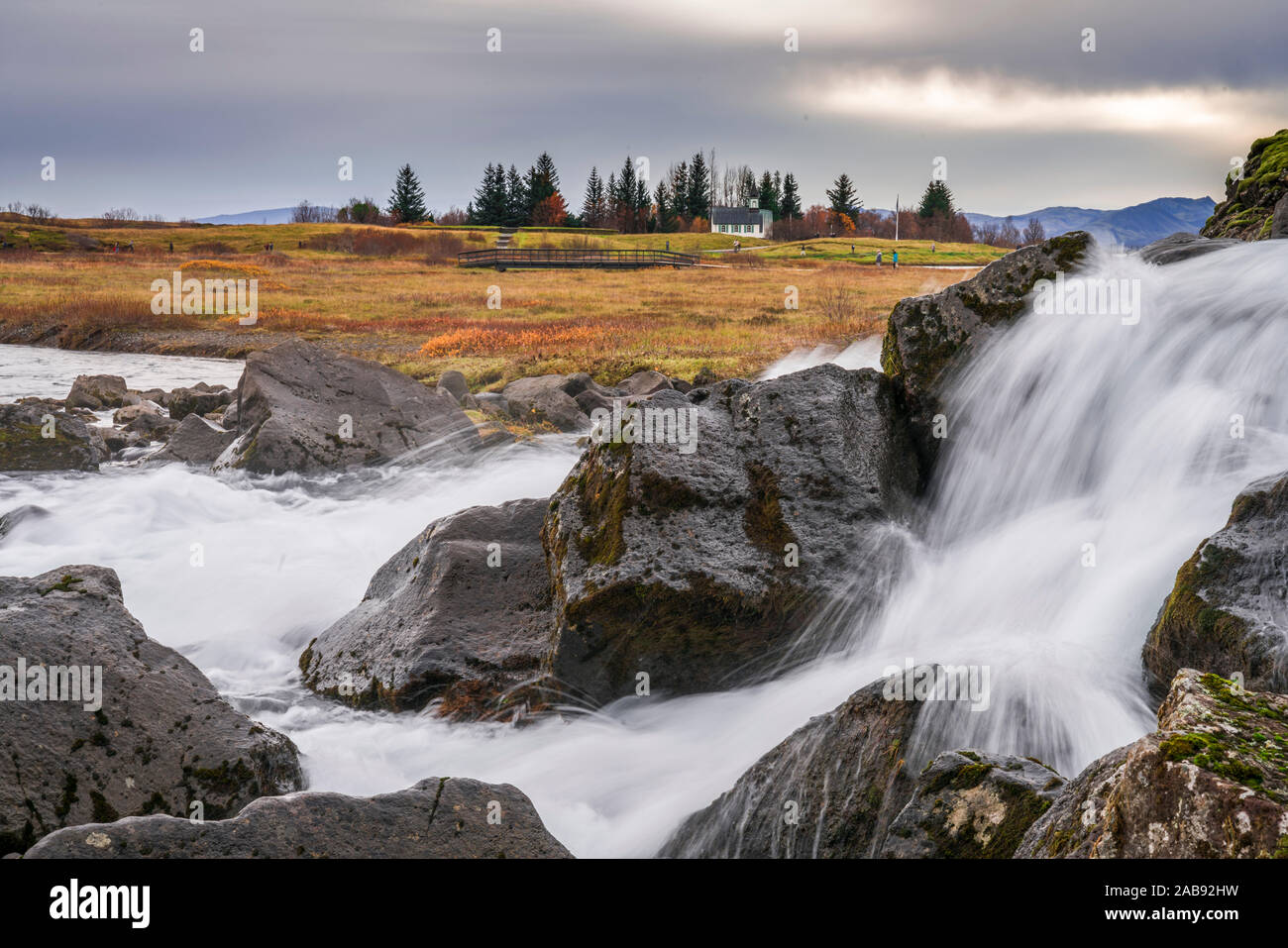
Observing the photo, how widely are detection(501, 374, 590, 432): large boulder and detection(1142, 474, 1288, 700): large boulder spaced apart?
13783mm

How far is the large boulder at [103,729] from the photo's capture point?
17.8 feet

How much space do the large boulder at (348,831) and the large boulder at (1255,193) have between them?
43.2ft

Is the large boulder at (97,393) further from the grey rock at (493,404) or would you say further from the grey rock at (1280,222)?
the grey rock at (1280,222)

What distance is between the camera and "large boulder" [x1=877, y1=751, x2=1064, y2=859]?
157 inches

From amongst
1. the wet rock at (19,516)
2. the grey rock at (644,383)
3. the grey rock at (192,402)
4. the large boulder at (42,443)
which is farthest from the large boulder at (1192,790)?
the grey rock at (192,402)

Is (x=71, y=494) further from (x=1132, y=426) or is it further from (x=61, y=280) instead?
(x=61, y=280)

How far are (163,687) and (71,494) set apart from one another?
10742 millimetres

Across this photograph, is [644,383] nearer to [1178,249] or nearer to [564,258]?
[1178,249]

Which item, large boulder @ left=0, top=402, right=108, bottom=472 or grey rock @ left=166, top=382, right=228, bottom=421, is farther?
grey rock @ left=166, top=382, right=228, bottom=421

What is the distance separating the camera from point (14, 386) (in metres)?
27.1

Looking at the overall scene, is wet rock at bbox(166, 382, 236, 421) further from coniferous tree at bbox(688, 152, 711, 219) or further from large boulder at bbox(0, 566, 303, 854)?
coniferous tree at bbox(688, 152, 711, 219)

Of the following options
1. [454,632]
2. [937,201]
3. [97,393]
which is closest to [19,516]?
[454,632]

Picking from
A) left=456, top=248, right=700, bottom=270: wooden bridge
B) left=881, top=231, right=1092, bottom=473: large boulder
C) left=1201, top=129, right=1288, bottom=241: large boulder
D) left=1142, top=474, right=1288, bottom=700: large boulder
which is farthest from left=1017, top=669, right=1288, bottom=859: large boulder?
left=456, top=248, right=700, bottom=270: wooden bridge
